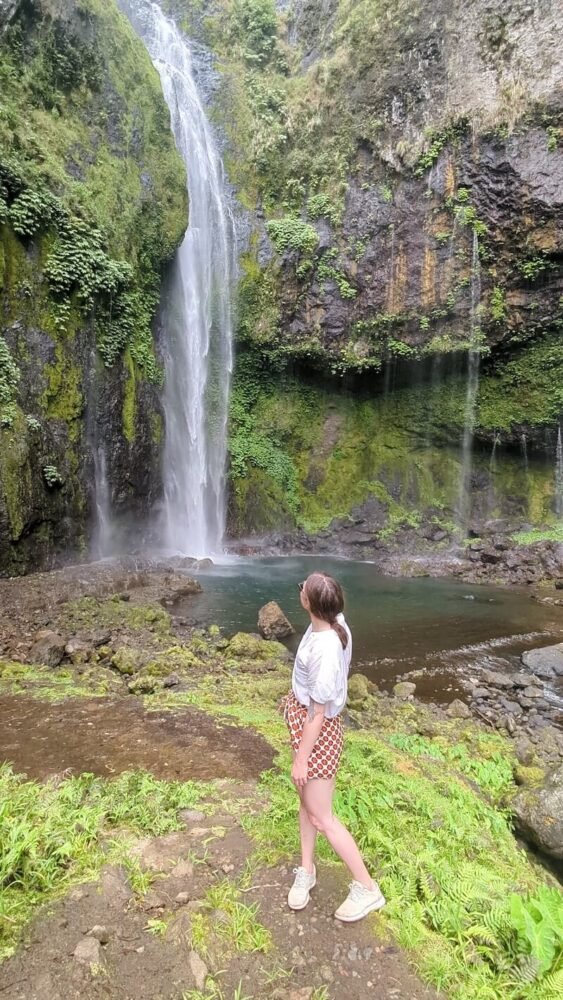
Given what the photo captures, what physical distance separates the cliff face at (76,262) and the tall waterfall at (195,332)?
4.57 feet

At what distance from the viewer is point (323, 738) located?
2.41 meters

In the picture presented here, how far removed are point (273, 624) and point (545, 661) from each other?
4227 millimetres

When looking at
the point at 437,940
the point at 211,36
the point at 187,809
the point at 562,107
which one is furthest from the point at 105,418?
the point at 211,36

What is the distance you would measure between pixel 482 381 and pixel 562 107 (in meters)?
7.98

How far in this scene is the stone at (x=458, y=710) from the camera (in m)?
5.88

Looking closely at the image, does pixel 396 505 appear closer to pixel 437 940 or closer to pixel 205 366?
pixel 205 366

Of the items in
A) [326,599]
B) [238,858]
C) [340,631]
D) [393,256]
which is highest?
Result: [393,256]

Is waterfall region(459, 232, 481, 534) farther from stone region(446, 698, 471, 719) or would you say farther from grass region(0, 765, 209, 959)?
grass region(0, 765, 209, 959)

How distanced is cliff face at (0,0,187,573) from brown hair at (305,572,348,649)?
943 cm

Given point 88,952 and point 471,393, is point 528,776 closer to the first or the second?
point 88,952

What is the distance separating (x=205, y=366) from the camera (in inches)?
701

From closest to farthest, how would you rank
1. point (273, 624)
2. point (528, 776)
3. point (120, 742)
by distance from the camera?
→ point (120, 742) < point (528, 776) < point (273, 624)

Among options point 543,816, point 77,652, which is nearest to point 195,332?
point 77,652

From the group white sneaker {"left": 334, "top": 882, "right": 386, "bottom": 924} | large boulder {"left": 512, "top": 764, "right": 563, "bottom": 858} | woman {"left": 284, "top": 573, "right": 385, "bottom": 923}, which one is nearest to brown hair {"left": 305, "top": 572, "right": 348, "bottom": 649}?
woman {"left": 284, "top": 573, "right": 385, "bottom": 923}
